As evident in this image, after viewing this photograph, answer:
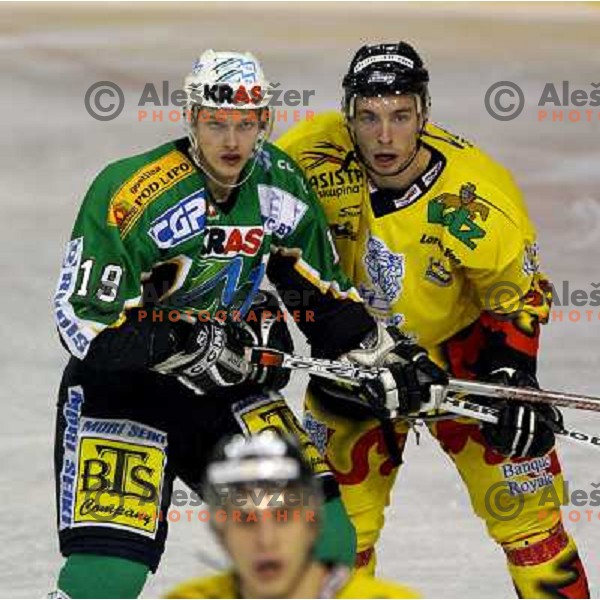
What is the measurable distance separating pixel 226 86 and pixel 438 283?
670 mm

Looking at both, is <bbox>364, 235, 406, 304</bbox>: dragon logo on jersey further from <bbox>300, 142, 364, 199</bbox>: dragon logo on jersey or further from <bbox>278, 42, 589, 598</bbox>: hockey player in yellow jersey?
<bbox>300, 142, 364, 199</bbox>: dragon logo on jersey

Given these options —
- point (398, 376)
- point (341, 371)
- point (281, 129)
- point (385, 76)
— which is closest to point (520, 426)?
point (398, 376)

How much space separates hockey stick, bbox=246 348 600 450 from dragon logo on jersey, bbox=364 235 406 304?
254 mm

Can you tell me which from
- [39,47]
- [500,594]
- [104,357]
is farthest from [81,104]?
[104,357]

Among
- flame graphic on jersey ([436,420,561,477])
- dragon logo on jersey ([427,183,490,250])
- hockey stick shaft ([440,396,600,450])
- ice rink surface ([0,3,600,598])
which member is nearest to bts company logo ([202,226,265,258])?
dragon logo on jersey ([427,183,490,250])

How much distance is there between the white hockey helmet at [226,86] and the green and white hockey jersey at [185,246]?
11 cm

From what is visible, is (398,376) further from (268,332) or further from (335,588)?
(335,588)

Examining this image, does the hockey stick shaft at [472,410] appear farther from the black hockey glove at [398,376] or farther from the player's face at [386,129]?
the player's face at [386,129]

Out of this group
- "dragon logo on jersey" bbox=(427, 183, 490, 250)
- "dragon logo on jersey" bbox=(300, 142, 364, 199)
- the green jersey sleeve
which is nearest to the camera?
the green jersey sleeve

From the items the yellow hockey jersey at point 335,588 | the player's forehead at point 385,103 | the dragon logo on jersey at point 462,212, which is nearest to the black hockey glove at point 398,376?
the dragon logo on jersey at point 462,212

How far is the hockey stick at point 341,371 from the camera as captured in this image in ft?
14.6

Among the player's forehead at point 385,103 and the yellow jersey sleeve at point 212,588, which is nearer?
the yellow jersey sleeve at point 212,588

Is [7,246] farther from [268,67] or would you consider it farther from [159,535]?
[159,535]

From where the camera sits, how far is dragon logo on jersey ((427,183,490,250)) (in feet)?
15.0
